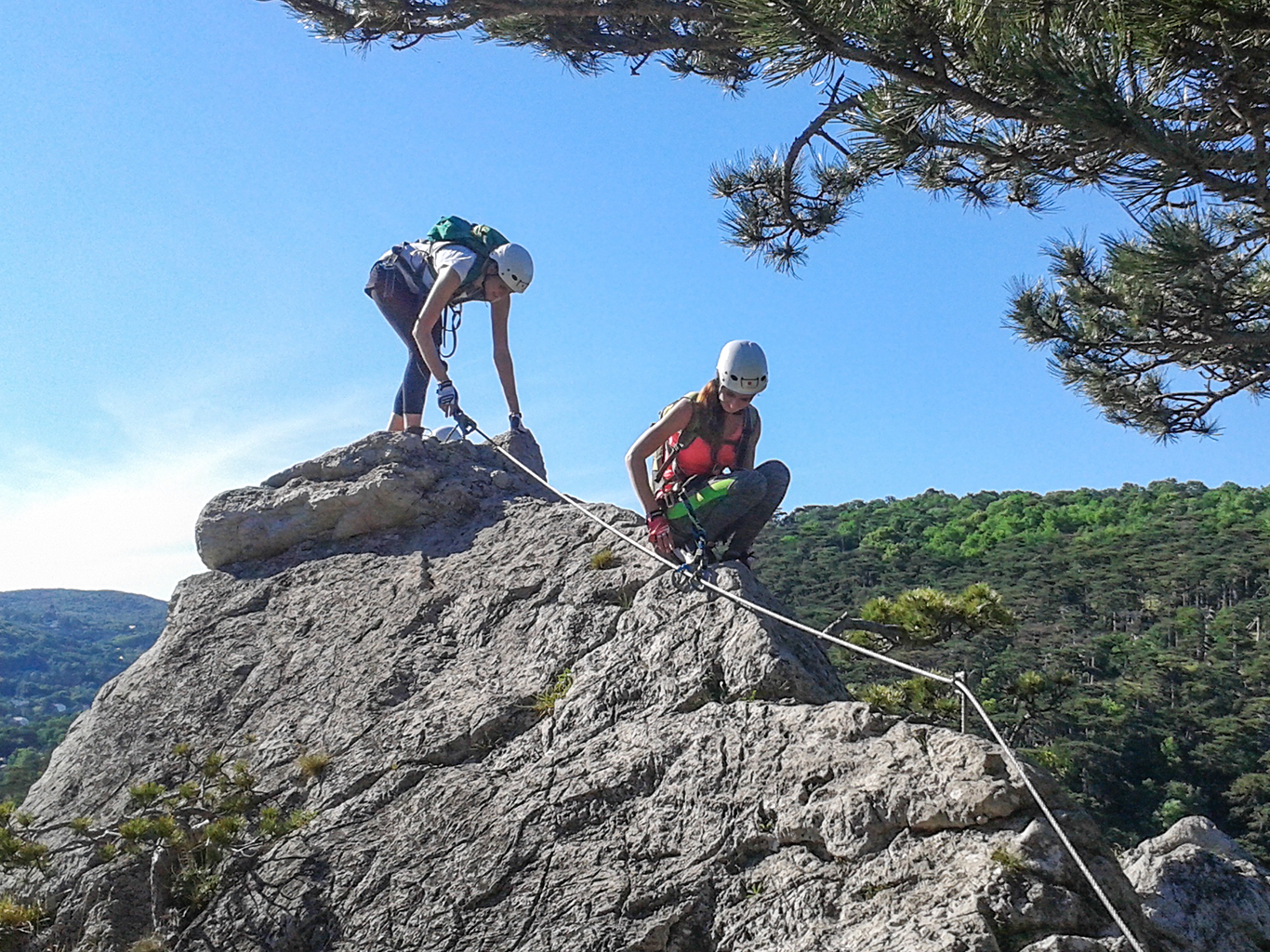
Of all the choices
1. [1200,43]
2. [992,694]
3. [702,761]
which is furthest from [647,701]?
[992,694]

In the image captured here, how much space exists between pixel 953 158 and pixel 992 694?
16.1m

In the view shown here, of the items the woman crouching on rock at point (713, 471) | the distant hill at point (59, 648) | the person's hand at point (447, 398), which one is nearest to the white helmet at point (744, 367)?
the woman crouching on rock at point (713, 471)

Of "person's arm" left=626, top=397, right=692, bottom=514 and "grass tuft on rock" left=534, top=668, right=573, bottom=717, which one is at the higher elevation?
"person's arm" left=626, top=397, right=692, bottom=514

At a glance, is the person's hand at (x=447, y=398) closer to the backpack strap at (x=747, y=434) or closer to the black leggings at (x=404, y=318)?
the black leggings at (x=404, y=318)

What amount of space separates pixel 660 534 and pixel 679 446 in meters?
0.54

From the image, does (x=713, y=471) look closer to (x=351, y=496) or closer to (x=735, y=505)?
(x=735, y=505)

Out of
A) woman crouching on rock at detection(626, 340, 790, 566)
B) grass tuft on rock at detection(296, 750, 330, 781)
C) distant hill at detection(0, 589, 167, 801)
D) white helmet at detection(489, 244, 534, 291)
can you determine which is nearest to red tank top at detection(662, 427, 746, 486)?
woman crouching on rock at detection(626, 340, 790, 566)

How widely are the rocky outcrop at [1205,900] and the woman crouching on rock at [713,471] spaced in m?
2.15

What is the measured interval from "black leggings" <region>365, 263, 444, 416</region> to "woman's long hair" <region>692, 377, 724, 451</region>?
7.80 ft

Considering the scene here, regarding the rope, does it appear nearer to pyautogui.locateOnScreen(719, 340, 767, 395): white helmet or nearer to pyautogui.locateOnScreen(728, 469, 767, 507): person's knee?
pyautogui.locateOnScreen(728, 469, 767, 507): person's knee

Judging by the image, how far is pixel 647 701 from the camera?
444 cm

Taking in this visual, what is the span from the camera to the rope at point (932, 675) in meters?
3.12

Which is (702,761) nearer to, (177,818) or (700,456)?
(700,456)

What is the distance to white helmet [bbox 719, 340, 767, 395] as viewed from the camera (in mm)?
5258
